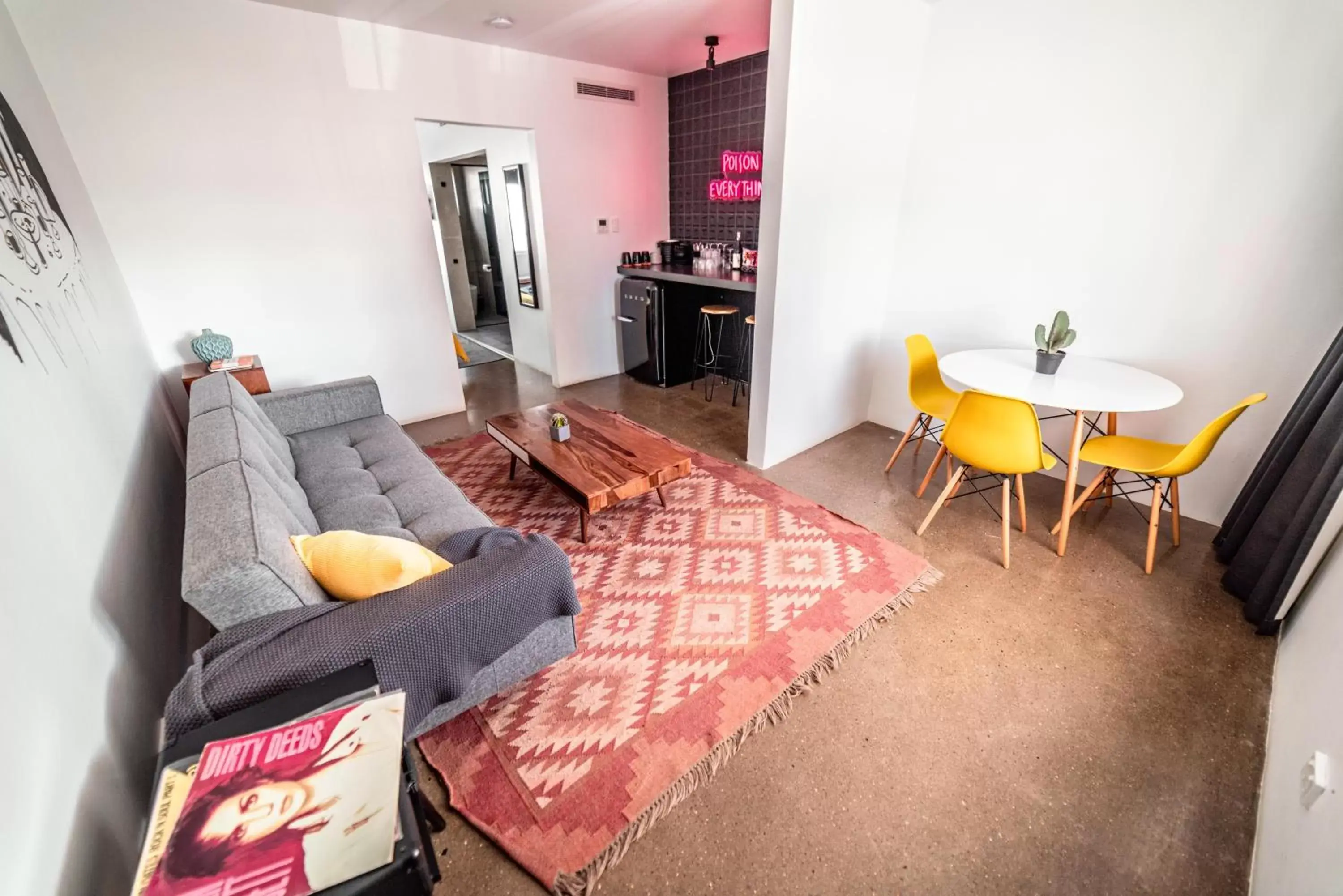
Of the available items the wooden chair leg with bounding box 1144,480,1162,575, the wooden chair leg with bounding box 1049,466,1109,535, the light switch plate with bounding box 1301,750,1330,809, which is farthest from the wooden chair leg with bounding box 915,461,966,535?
the light switch plate with bounding box 1301,750,1330,809

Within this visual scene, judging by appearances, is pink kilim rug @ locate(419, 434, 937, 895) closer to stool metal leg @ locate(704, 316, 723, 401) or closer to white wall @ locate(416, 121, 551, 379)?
stool metal leg @ locate(704, 316, 723, 401)

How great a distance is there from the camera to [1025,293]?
Result: 9.52 ft

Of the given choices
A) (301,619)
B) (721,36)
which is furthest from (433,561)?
(721,36)

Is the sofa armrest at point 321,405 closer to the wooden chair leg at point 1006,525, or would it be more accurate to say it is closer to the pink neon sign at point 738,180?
the pink neon sign at point 738,180

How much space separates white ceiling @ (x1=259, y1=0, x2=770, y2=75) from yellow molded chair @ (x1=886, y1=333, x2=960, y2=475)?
218 cm

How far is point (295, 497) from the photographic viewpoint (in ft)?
6.34

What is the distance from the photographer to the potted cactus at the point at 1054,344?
232cm

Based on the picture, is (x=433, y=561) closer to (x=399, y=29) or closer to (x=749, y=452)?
(x=749, y=452)

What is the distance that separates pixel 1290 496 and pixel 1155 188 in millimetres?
1496

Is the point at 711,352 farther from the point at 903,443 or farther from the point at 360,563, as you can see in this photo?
the point at 360,563

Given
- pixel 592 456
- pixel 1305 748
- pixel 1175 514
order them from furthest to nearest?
pixel 592 456 < pixel 1175 514 < pixel 1305 748

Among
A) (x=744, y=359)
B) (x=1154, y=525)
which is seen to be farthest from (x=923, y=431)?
(x=744, y=359)

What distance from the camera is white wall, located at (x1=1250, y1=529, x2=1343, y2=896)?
0.99 meters

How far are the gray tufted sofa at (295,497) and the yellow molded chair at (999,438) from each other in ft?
6.09
